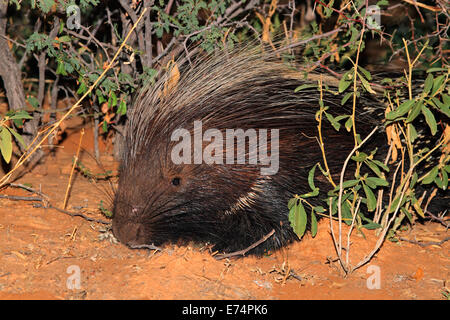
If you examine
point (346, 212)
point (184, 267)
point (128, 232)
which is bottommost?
point (184, 267)

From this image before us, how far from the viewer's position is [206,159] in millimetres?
2729

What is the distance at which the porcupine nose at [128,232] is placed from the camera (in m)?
2.63

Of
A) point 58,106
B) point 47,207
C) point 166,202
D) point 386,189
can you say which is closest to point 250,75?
point 166,202

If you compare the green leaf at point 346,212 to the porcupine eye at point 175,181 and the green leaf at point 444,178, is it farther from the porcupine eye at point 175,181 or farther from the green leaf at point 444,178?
the porcupine eye at point 175,181

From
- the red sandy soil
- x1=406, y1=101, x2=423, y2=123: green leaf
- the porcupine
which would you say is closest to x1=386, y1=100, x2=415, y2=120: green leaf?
x1=406, y1=101, x2=423, y2=123: green leaf

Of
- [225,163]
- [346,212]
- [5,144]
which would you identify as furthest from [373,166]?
[5,144]

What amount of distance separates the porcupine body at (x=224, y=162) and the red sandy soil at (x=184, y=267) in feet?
0.44

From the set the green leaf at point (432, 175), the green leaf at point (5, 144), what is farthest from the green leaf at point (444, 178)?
the green leaf at point (5, 144)

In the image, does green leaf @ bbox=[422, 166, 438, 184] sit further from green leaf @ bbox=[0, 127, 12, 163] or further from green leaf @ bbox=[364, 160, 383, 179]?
green leaf @ bbox=[0, 127, 12, 163]

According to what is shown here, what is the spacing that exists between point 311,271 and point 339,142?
770 mm

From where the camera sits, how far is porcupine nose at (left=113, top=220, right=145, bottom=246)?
104 inches

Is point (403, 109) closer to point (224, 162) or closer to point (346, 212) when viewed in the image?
point (346, 212)

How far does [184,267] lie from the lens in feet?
7.89

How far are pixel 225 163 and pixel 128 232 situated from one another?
608 mm
